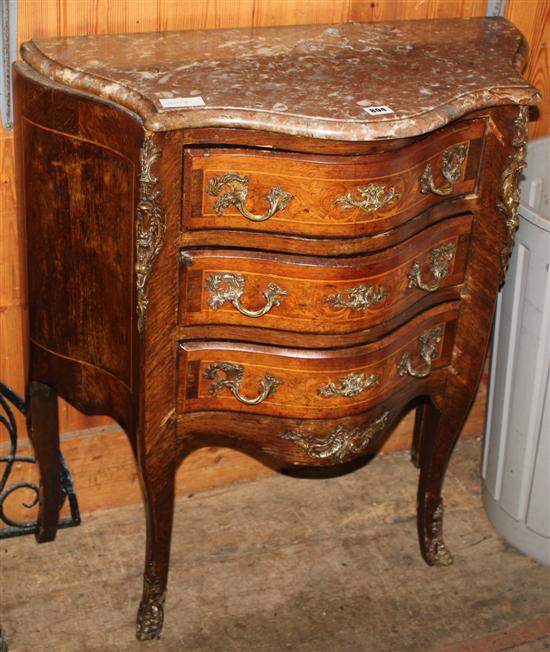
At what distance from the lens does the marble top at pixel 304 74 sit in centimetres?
160

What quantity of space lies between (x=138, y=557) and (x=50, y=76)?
3.45 ft

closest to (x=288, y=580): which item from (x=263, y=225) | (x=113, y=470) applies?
(x=113, y=470)

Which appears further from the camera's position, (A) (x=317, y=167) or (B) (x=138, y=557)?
(B) (x=138, y=557)

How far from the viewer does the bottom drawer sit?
1.82m

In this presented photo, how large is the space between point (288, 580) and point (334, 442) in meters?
0.49

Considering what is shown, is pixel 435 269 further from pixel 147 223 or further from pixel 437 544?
pixel 437 544

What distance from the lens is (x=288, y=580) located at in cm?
226

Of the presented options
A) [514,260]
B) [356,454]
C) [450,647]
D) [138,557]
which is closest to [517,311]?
[514,260]

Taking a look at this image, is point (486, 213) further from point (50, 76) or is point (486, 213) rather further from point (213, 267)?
point (50, 76)

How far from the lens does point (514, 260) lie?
219 centimetres

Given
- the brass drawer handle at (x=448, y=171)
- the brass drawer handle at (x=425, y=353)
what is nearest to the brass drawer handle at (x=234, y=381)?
the brass drawer handle at (x=425, y=353)

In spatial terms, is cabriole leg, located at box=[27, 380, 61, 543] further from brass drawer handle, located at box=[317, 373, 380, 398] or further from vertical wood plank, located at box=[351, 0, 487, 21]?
vertical wood plank, located at box=[351, 0, 487, 21]

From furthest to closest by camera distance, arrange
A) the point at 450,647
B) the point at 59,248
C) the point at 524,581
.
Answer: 1. the point at 524,581
2. the point at 450,647
3. the point at 59,248

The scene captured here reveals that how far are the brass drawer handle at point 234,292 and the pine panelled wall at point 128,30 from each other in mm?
433
